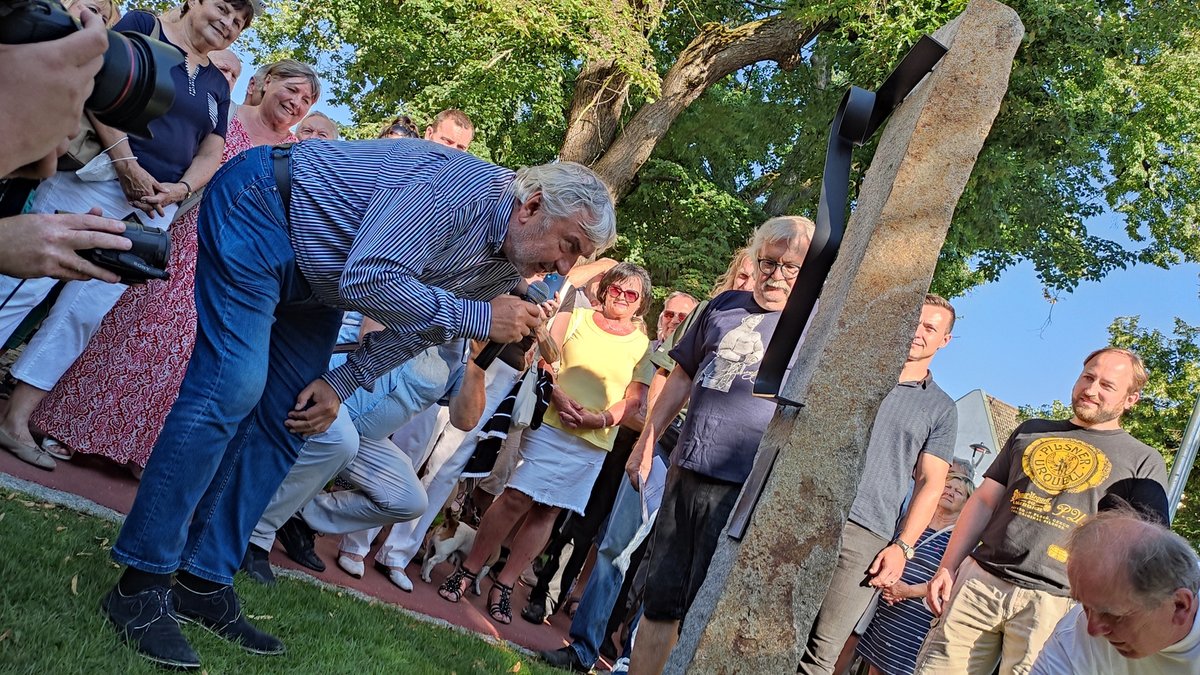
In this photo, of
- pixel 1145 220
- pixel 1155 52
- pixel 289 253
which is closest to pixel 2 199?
pixel 289 253

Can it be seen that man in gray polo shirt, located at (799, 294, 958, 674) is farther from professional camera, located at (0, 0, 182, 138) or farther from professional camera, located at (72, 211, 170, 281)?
professional camera, located at (0, 0, 182, 138)

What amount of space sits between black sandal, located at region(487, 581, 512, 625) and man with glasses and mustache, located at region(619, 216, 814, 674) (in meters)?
1.96

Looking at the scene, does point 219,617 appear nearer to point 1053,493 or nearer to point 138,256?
point 138,256

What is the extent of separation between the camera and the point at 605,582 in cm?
587

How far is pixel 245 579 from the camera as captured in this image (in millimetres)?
4254

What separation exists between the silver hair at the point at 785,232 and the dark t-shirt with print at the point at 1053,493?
1784 millimetres

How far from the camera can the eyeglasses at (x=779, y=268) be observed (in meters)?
4.22

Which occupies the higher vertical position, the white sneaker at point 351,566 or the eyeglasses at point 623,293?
the eyeglasses at point 623,293

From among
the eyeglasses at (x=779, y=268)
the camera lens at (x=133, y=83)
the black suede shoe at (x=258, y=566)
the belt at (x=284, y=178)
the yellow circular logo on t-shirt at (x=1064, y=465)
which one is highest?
the eyeglasses at (x=779, y=268)

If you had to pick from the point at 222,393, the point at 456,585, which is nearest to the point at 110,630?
the point at 222,393

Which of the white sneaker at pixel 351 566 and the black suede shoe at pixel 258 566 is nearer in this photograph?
the black suede shoe at pixel 258 566

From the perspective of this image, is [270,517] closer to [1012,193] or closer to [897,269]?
[897,269]

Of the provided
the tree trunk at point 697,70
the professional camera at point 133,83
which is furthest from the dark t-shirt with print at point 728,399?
the tree trunk at point 697,70

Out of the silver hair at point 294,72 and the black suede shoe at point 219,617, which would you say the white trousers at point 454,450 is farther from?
the black suede shoe at point 219,617
